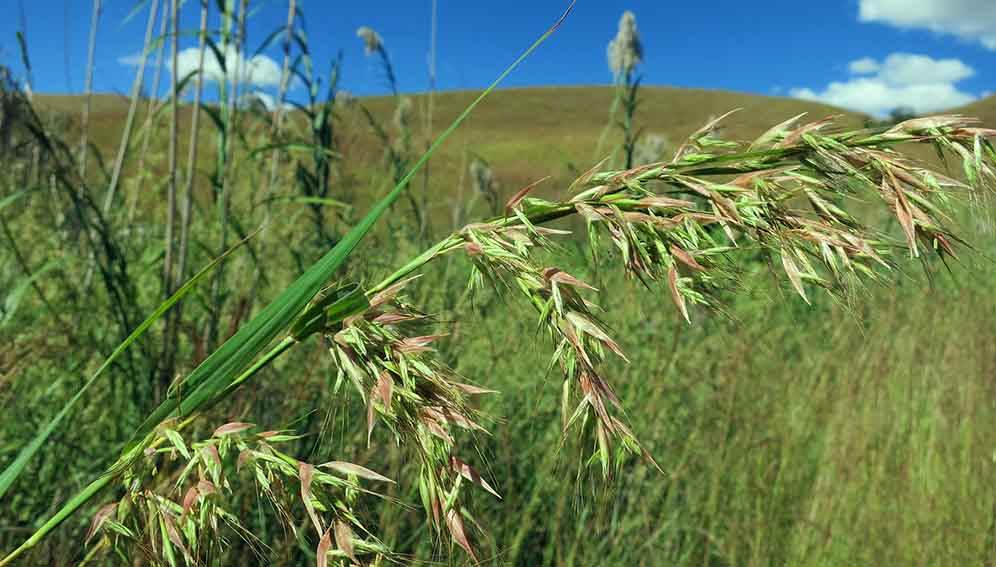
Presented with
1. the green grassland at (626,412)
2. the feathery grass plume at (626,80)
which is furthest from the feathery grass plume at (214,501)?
the feathery grass plume at (626,80)

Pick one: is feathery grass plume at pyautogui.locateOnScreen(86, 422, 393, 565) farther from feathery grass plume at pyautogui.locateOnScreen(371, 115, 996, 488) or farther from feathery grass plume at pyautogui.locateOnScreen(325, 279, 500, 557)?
feathery grass plume at pyautogui.locateOnScreen(371, 115, 996, 488)

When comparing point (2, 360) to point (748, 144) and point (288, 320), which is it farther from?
point (748, 144)

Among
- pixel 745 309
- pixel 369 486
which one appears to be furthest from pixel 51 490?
pixel 745 309

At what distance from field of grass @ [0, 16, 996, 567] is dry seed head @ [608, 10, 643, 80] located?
2.24 feet

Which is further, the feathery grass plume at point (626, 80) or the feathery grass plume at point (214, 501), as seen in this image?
the feathery grass plume at point (626, 80)

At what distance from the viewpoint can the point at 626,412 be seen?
1459 millimetres

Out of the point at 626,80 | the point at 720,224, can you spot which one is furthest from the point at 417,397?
the point at 626,80

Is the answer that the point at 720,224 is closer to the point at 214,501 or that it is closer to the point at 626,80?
the point at 214,501

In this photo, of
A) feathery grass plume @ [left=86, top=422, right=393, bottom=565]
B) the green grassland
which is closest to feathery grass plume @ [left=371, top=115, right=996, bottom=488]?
feathery grass plume @ [left=86, top=422, right=393, bottom=565]

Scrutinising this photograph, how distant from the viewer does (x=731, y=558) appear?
1895 mm

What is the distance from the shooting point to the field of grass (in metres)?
0.68

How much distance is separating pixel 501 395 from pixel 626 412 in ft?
1.50

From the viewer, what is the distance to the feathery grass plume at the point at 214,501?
66cm

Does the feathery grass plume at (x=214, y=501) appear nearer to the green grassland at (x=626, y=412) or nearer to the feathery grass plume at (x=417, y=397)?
the feathery grass plume at (x=417, y=397)
